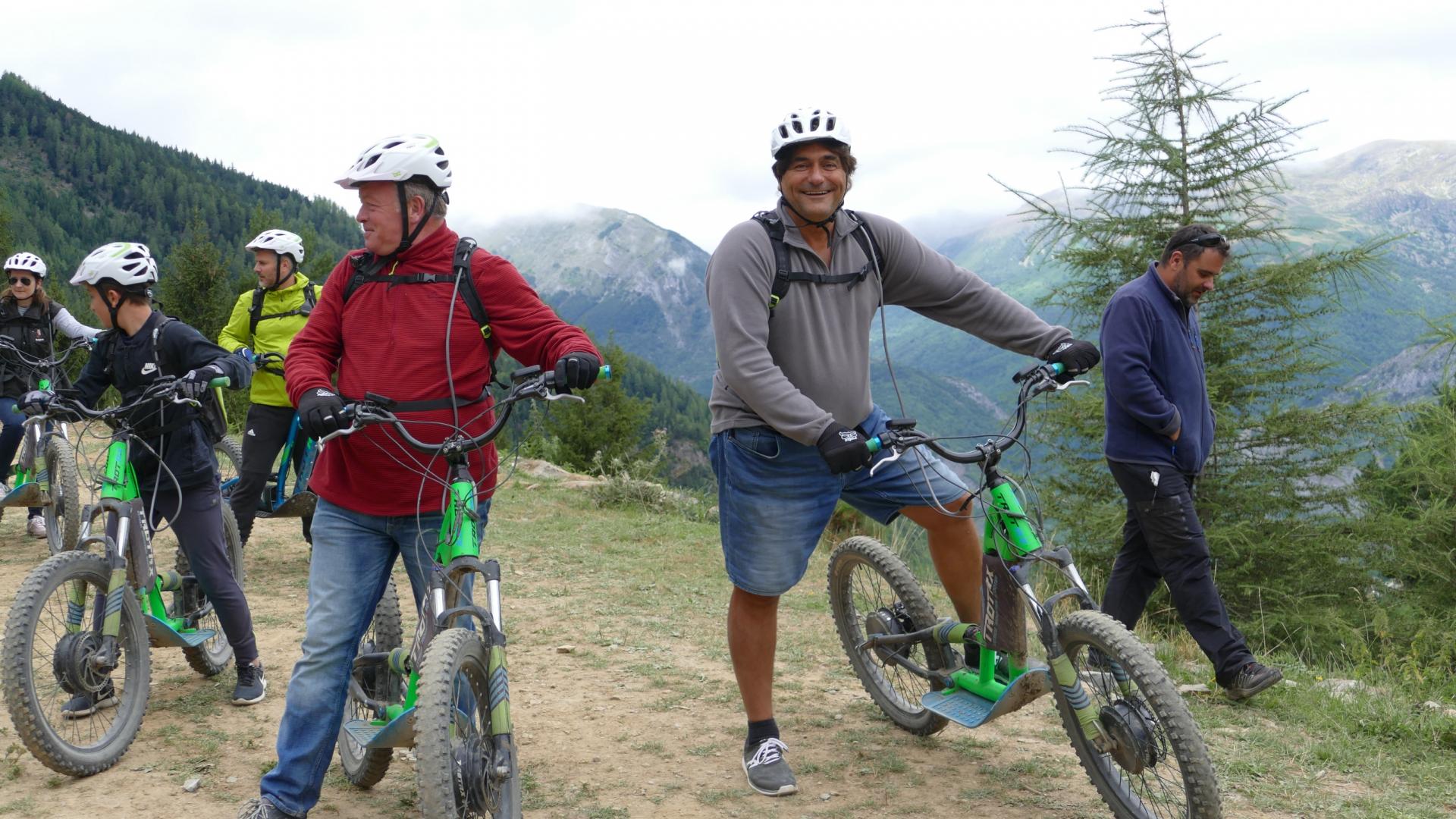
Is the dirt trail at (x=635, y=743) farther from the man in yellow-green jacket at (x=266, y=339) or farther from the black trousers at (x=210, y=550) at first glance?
the man in yellow-green jacket at (x=266, y=339)

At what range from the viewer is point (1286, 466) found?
39.5 ft

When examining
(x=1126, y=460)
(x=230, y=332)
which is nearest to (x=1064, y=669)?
(x=1126, y=460)

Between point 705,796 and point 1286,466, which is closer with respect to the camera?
point 705,796

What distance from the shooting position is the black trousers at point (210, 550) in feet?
16.3

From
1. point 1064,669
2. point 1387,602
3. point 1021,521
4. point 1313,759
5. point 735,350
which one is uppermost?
point 735,350

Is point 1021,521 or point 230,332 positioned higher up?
point 230,332

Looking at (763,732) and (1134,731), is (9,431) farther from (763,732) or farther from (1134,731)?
(1134,731)

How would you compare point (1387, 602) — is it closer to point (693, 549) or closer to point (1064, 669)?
point (693, 549)

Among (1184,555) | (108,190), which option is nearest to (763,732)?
(1184,555)

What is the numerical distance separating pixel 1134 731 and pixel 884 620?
137 cm

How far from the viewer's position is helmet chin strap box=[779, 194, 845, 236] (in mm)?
3893

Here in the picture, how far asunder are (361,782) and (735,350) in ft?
7.12

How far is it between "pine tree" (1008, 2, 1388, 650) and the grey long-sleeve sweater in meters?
8.28

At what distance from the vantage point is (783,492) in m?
4.02
